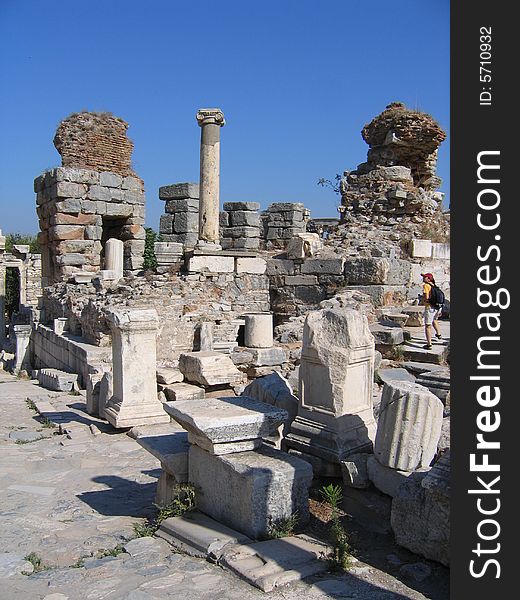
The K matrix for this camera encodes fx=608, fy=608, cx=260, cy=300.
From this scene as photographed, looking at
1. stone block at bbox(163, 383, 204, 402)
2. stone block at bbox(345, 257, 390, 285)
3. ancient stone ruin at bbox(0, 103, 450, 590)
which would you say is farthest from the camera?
stone block at bbox(345, 257, 390, 285)

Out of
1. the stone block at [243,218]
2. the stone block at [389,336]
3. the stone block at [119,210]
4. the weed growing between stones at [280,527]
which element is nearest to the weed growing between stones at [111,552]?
the weed growing between stones at [280,527]

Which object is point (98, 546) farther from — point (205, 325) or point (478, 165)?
point (205, 325)

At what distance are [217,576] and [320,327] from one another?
2.20 meters

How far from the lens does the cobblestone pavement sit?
3277 mm

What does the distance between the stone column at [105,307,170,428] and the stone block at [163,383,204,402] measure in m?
0.55

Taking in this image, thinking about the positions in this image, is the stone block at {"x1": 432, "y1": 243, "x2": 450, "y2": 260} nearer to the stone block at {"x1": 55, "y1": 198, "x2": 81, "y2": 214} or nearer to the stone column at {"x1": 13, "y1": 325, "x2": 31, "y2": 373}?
the stone block at {"x1": 55, "y1": 198, "x2": 81, "y2": 214}

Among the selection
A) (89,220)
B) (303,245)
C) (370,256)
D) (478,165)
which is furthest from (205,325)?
(478,165)

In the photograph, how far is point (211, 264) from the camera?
13.3m

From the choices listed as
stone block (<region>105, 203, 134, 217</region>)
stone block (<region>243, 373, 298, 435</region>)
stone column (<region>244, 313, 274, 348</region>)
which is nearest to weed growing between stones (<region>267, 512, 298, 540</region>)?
stone block (<region>243, 373, 298, 435</region>)

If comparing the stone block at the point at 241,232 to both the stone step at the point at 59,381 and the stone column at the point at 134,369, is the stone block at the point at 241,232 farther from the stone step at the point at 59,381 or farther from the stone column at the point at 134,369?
the stone column at the point at 134,369

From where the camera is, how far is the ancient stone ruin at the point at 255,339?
13.2 feet

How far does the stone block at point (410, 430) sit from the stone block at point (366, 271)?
A: 8373mm

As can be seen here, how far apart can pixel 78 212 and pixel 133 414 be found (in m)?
8.91

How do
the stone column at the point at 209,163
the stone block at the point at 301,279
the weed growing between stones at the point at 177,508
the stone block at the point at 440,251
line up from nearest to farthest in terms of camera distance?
the weed growing between stones at the point at 177,508 → the stone block at the point at 301,279 → the stone block at the point at 440,251 → the stone column at the point at 209,163
